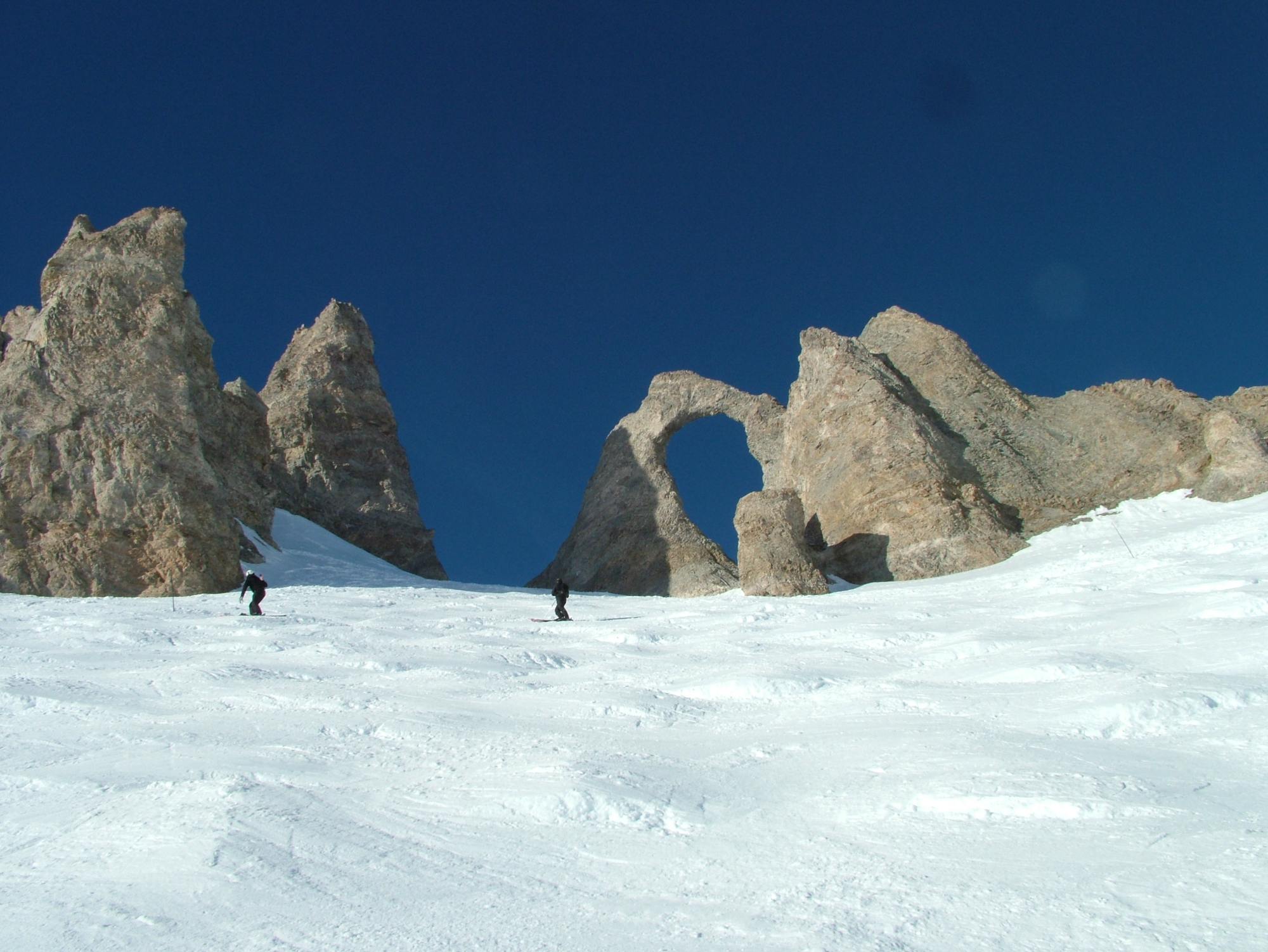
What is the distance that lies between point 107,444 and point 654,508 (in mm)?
15138

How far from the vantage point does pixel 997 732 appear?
587 cm

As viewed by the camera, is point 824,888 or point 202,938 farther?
point 824,888

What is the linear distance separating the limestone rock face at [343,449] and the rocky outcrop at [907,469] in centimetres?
517

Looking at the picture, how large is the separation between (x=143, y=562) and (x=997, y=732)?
16420 millimetres

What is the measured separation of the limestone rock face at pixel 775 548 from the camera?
728 inches

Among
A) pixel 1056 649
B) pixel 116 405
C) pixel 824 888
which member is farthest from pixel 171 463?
pixel 824 888

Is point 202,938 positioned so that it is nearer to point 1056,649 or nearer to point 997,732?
point 997,732

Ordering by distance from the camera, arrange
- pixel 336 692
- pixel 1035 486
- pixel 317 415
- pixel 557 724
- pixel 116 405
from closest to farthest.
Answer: pixel 557 724 → pixel 336 692 → pixel 116 405 → pixel 1035 486 → pixel 317 415

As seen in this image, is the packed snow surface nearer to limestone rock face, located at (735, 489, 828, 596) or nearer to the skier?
the skier

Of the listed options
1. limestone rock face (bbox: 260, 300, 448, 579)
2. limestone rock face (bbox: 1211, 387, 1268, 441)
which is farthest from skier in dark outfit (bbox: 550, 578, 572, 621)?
limestone rock face (bbox: 260, 300, 448, 579)

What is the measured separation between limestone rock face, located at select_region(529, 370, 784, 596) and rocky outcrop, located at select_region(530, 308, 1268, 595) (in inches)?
2.4

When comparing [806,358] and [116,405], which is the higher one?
[806,358]

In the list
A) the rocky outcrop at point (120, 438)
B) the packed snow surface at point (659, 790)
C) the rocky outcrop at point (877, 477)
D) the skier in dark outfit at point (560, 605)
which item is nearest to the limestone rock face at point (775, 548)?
the rocky outcrop at point (877, 477)

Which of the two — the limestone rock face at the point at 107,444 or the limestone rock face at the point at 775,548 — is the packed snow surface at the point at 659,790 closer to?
the limestone rock face at the point at 107,444
